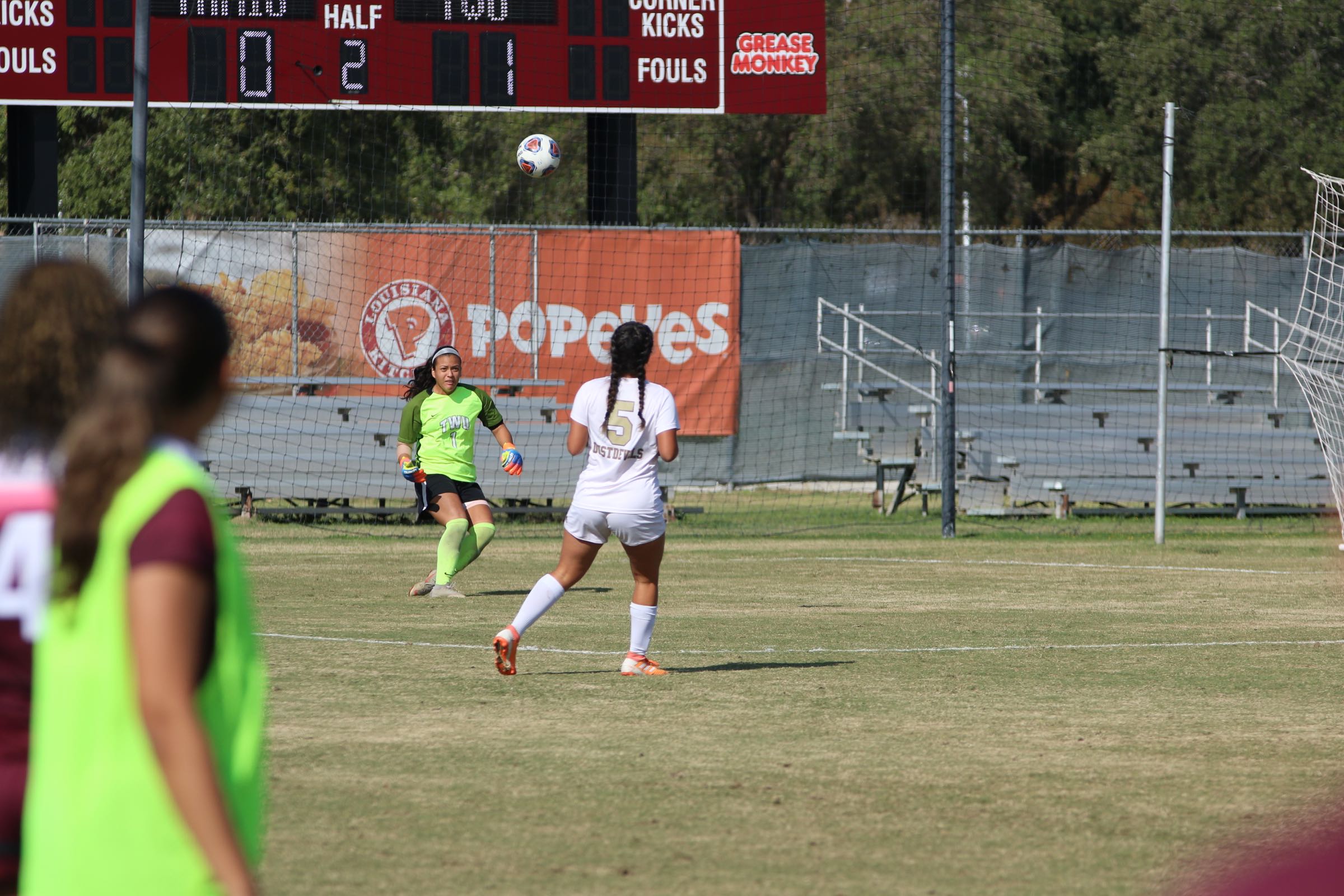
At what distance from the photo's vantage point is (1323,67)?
123 ft

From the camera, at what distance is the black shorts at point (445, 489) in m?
13.0

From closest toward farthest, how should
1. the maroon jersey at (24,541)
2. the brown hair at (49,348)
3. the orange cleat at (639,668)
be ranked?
the brown hair at (49,348)
the maroon jersey at (24,541)
the orange cleat at (639,668)

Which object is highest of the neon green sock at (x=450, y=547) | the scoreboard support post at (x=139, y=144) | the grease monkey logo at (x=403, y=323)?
the scoreboard support post at (x=139, y=144)

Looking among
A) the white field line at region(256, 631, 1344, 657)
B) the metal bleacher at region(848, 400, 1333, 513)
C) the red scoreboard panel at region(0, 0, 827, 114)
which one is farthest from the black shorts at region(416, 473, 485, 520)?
the metal bleacher at region(848, 400, 1333, 513)

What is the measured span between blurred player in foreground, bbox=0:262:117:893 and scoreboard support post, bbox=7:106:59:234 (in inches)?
726

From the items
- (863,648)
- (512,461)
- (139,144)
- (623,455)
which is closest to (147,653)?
(623,455)

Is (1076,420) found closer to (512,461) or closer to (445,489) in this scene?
(445,489)

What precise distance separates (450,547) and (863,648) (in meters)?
3.82

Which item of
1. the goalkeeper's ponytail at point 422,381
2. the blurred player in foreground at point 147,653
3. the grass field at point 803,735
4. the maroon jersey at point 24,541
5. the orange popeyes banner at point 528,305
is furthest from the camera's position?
the orange popeyes banner at point 528,305

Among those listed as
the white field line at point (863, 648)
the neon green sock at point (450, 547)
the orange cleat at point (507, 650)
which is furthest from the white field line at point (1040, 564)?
the orange cleat at point (507, 650)

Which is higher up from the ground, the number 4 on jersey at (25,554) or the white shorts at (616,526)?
the number 4 on jersey at (25,554)

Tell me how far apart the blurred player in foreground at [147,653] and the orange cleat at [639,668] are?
6.48 m

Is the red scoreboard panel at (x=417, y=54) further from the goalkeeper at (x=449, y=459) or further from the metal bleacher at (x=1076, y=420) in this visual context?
the goalkeeper at (x=449, y=459)

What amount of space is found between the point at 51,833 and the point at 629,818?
3.53 m
